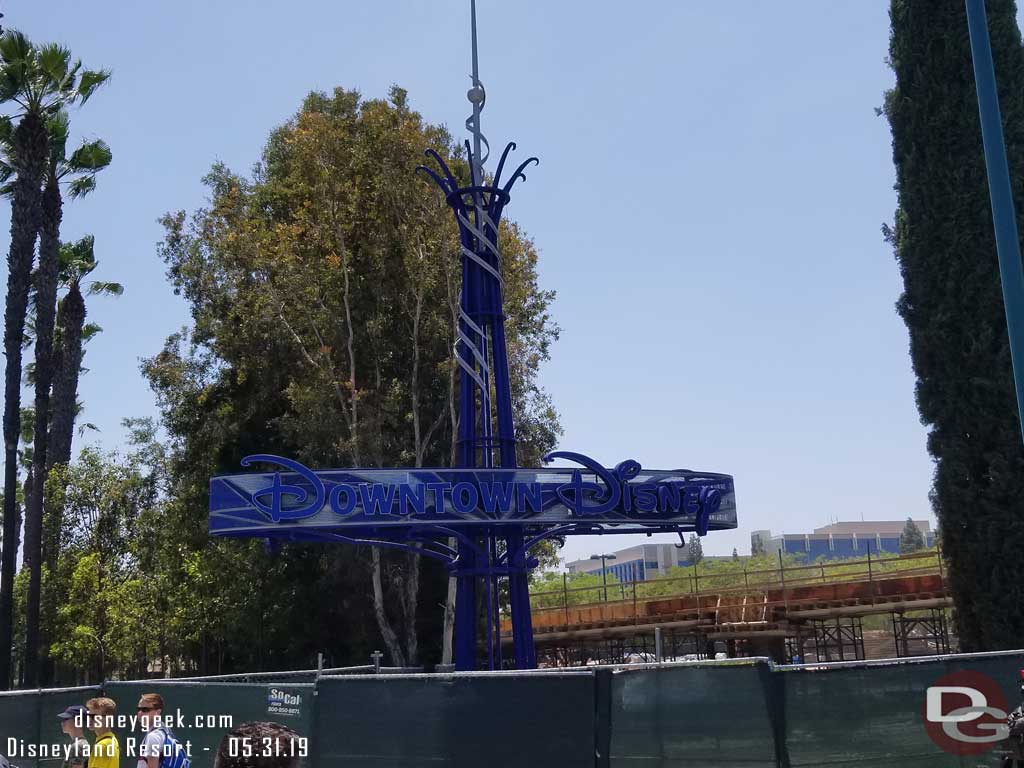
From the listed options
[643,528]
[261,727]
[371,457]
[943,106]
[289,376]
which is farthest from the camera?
[289,376]

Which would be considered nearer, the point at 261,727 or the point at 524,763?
the point at 261,727

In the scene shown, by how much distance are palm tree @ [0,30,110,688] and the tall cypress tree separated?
2346 centimetres

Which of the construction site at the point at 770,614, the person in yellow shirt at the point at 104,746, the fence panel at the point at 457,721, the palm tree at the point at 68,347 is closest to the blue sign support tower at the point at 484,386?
the fence panel at the point at 457,721

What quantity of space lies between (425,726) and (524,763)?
110 cm

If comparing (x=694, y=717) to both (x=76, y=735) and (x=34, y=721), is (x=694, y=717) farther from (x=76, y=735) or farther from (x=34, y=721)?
(x=34, y=721)

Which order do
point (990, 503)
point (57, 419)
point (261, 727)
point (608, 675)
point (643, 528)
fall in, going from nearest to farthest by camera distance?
point (261, 727)
point (608, 675)
point (643, 528)
point (990, 503)
point (57, 419)

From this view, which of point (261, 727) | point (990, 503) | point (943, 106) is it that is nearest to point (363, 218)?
point (943, 106)

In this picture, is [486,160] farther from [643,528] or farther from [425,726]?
[425,726]

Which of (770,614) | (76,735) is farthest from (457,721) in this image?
(770,614)

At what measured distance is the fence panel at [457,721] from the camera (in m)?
9.80

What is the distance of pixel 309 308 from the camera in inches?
1257

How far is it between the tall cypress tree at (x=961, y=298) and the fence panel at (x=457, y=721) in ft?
48.8

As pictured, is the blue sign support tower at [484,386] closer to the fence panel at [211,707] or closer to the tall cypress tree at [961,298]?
the fence panel at [211,707]

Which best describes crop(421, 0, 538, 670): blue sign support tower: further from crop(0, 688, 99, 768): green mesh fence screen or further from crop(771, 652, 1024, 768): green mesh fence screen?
crop(771, 652, 1024, 768): green mesh fence screen
